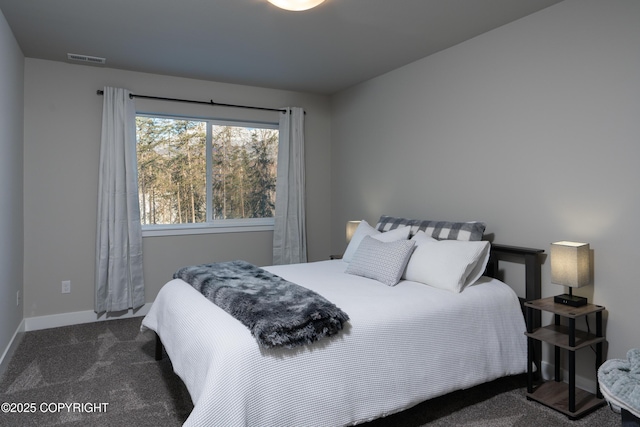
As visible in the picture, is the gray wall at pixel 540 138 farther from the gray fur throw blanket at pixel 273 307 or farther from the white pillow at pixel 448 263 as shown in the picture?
the gray fur throw blanket at pixel 273 307

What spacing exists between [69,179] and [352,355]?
10.8ft

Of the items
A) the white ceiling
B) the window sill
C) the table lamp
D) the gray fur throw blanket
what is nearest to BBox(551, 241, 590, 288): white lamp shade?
the table lamp

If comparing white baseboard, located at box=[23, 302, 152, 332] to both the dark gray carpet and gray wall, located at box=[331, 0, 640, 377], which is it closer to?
the dark gray carpet

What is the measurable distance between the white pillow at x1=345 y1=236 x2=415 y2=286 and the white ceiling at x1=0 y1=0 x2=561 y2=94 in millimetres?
1568

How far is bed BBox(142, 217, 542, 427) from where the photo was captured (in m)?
1.75

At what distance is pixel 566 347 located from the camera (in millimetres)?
2230

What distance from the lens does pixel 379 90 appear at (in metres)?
4.24

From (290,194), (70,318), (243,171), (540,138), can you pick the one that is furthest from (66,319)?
(540,138)

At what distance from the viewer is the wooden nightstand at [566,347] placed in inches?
88.1

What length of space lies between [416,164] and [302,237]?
1.68 meters

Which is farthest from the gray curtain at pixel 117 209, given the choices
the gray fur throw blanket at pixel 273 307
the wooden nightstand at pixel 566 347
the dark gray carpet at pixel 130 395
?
the wooden nightstand at pixel 566 347

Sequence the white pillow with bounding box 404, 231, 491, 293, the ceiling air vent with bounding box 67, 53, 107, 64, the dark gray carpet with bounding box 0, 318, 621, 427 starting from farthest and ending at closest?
the ceiling air vent with bounding box 67, 53, 107, 64
the white pillow with bounding box 404, 231, 491, 293
the dark gray carpet with bounding box 0, 318, 621, 427

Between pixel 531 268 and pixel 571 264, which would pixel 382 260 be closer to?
pixel 531 268

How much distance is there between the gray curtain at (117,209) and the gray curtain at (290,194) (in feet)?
4.89
